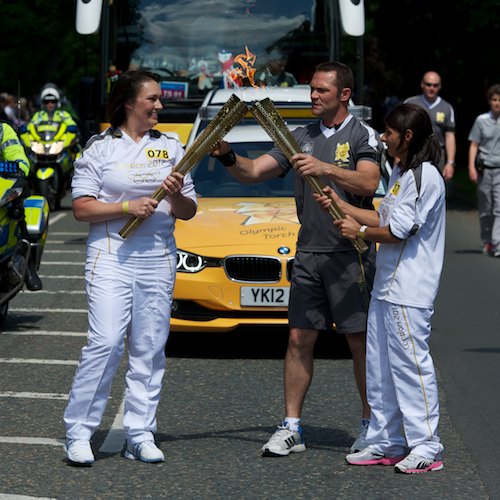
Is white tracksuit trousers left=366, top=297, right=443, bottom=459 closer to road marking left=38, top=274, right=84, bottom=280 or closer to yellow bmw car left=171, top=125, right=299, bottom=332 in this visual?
yellow bmw car left=171, top=125, right=299, bottom=332

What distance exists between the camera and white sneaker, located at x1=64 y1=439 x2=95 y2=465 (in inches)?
252

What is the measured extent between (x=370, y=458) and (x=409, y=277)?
0.86 metres

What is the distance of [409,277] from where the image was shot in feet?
21.1

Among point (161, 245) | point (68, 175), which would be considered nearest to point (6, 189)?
point (161, 245)

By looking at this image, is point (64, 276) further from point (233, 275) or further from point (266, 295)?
point (266, 295)

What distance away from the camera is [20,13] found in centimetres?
4309

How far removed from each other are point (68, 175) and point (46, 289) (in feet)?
30.9

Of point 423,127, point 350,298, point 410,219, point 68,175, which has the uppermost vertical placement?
point 423,127

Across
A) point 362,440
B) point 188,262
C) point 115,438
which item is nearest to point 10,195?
point 188,262

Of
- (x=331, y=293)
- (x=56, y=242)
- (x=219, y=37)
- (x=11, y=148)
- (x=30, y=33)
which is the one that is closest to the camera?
(x=331, y=293)

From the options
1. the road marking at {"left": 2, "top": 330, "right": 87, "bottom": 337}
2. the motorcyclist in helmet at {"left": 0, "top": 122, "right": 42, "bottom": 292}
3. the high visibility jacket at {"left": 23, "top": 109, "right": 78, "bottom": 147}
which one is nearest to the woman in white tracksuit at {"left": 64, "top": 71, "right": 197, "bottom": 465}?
the motorcyclist in helmet at {"left": 0, "top": 122, "right": 42, "bottom": 292}

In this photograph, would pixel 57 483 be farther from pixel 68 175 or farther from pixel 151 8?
pixel 68 175

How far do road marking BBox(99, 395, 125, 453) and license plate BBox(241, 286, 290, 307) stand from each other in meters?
1.98

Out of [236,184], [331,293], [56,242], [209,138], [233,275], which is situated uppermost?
[209,138]
